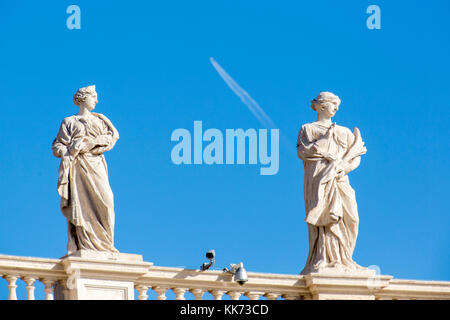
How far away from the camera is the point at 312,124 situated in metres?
34.2

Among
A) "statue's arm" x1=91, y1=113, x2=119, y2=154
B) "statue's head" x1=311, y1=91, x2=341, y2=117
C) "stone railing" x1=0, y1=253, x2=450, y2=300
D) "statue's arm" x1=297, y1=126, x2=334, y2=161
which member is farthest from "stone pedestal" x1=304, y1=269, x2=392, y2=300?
"statue's arm" x1=91, y1=113, x2=119, y2=154

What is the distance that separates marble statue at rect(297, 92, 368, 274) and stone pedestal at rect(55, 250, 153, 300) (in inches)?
148

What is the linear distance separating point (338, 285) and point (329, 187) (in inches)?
80.0

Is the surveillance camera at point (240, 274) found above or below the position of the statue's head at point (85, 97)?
below

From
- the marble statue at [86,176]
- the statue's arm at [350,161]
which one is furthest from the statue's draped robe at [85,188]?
the statue's arm at [350,161]

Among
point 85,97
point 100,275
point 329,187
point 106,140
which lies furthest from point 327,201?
point 85,97

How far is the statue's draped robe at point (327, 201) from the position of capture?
1314 inches

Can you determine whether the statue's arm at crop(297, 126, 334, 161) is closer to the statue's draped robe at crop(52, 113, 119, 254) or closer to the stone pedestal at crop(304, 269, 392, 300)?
the stone pedestal at crop(304, 269, 392, 300)

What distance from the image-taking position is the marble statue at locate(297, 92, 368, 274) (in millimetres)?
33375

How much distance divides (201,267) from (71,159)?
3239 millimetres

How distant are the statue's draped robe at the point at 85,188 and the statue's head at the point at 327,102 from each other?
4.42 m

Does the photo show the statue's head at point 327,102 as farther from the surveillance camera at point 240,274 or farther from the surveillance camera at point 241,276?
the surveillance camera at point 241,276
